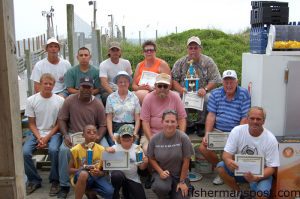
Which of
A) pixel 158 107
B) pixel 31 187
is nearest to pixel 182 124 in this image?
pixel 158 107

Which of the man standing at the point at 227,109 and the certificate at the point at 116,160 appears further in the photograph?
the man standing at the point at 227,109

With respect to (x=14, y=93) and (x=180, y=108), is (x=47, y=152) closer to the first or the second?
(x=180, y=108)

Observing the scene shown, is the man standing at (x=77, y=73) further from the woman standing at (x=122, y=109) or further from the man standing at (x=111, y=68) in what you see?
the woman standing at (x=122, y=109)

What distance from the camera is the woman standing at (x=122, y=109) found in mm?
5145

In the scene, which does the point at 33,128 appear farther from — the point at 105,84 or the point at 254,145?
the point at 254,145

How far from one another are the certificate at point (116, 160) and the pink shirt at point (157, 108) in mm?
861

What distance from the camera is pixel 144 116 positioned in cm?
498

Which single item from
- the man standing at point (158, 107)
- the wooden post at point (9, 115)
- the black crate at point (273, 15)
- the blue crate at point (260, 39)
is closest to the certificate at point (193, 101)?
the man standing at point (158, 107)

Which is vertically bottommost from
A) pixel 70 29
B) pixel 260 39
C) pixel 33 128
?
pixel 33 128

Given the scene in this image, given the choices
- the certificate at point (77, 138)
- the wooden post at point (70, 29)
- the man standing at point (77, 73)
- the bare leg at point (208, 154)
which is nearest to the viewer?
the certificate at point (77, 138)

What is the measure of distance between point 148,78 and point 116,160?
188 centimetres

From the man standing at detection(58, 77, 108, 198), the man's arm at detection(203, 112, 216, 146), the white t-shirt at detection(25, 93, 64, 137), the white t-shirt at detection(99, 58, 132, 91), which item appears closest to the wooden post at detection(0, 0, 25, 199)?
the man standing at detection(58, 77, 108, 198)

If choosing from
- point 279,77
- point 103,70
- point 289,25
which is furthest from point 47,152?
point 289,25

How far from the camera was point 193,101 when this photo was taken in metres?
5.40
